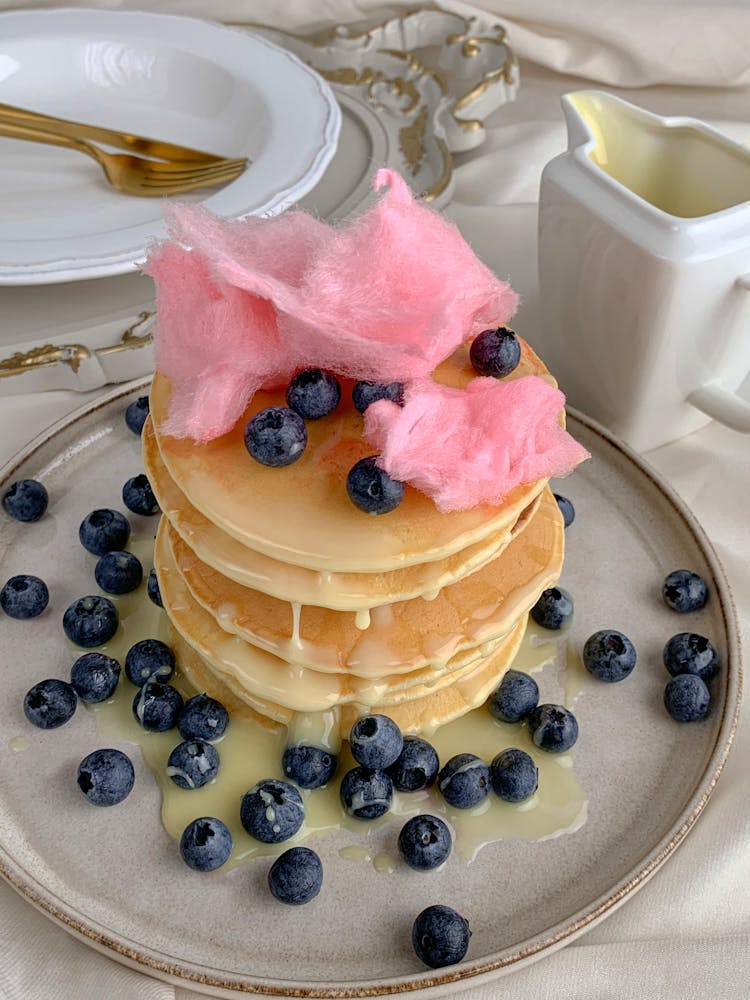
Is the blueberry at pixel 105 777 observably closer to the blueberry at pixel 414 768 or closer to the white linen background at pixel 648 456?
the white linen background at pixel 648 456

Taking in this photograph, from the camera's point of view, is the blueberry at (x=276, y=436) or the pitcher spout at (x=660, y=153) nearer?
the blueberry at (x=276, y=436)

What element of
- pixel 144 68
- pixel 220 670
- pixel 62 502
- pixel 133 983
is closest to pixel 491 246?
pixel 144 68

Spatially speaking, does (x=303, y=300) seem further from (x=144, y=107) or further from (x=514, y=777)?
(x=144, y=107)

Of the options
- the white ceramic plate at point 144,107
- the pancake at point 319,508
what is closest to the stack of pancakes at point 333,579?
the pancake at point 319,508

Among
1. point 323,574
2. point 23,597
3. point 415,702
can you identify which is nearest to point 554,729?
point 415,702

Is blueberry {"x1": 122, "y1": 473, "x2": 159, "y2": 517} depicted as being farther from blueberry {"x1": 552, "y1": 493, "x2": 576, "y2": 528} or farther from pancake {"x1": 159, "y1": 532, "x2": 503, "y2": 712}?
→ blueberry {"x1": 552, "y1": 493, "x2": 576, "y2": 528}
